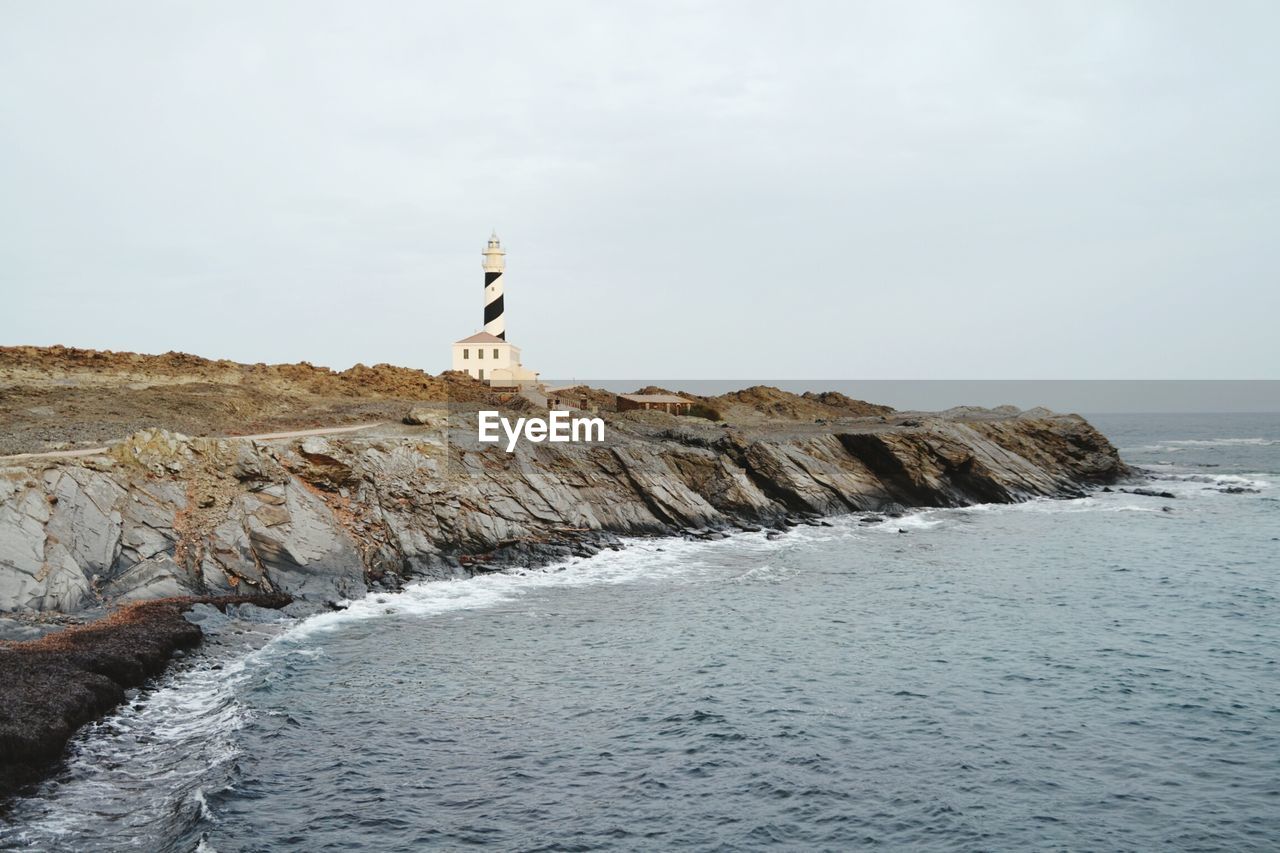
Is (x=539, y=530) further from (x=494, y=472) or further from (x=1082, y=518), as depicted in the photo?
(x=1082, y=518)

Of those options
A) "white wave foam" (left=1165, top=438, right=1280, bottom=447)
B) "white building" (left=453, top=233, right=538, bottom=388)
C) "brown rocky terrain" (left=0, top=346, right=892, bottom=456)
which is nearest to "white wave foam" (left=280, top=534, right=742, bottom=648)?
"brown rocky terrain" (left=0, top=346, right=892, bottom=456)

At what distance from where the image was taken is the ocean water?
1559cm

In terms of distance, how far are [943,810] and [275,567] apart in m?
24.7

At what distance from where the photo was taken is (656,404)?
79.0 meters

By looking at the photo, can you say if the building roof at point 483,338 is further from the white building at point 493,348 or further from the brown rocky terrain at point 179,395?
the brown rocky terrain at point 179,395

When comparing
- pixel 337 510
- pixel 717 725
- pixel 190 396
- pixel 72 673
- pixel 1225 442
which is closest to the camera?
pixel 72 673

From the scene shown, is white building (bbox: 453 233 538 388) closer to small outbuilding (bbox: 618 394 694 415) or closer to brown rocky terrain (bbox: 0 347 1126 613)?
brown rocky terrain (bbox: 0 347 1126 613)

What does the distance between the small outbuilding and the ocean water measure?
143 feet

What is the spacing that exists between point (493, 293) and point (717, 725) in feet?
222

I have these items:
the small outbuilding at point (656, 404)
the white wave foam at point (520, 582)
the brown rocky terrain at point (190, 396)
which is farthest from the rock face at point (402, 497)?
the small outbuilding at point (656, 404)

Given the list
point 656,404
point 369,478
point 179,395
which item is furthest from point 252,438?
point 656,404

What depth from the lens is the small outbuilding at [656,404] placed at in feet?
258

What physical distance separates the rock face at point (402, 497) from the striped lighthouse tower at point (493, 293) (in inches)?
1008

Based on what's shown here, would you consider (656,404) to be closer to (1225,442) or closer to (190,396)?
(190,396)
